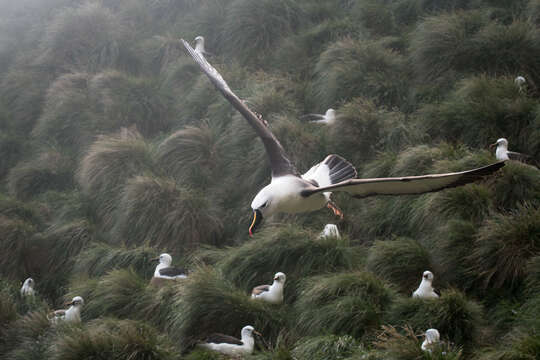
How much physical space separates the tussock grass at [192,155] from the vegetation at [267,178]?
0.03m

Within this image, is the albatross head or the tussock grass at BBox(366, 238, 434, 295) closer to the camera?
the albatross head

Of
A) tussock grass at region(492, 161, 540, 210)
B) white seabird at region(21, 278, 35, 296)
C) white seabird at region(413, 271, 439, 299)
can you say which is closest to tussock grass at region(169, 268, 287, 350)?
white seabird at region(413, 271, 439, 299)

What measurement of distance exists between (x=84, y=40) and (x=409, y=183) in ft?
32.6

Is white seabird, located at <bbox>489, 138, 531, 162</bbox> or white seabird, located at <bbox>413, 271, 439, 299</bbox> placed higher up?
white seabird, located at <bbox>489, 138, 531, 162</bbox>

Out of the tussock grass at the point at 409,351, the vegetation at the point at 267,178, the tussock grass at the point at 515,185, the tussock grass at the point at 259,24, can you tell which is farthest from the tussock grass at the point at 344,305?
the tussock grass at the point at 259,24

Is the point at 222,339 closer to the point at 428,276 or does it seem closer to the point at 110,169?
the point at 428,276

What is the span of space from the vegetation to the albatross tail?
2.80ft

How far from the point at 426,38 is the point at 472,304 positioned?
486 cm

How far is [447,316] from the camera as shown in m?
5.09

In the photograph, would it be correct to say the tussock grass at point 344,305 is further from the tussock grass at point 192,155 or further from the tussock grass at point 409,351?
the tussock grass at point 192,155

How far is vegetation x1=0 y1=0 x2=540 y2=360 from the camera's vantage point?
18.0 feet

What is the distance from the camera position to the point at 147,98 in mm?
11055

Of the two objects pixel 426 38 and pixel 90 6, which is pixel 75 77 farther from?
pixel 426 38

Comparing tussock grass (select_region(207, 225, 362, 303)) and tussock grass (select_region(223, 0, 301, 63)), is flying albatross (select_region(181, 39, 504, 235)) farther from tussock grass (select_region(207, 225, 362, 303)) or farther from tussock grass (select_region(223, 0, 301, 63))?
tussock grass (select_region(223, 0, 301, 63))
